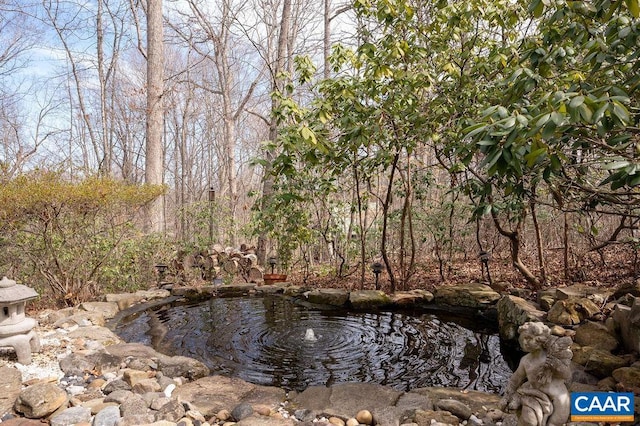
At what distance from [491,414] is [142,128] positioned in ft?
52.0

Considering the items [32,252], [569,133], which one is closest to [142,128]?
[32,252]

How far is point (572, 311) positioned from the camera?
342 cm

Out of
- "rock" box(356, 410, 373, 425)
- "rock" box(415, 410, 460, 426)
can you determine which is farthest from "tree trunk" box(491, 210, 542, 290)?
"rock" box(356, 410, 373, 425)

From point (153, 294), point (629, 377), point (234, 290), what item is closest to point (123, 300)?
point (153, 294)

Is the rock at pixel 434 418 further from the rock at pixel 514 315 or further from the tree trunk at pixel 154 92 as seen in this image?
the tree trunk at pixel 154 92

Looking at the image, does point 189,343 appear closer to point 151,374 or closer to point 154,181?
point 151,374

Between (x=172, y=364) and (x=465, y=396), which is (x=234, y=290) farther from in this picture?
(x=465, y=396)

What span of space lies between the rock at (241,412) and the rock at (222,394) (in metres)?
0.12

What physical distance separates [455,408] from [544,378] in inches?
29.4

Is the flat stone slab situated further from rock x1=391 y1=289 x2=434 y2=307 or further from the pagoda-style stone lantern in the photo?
rock x1=391 y1=289 x2=434 y2=307

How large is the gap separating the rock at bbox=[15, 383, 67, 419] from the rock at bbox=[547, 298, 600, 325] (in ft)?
12.1

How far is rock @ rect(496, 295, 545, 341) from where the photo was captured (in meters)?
3.54

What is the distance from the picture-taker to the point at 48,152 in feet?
43.2

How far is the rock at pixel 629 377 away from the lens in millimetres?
2307
